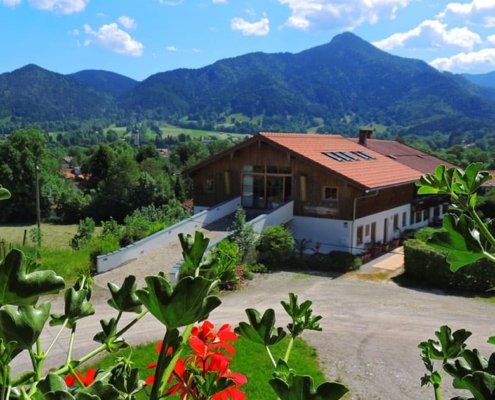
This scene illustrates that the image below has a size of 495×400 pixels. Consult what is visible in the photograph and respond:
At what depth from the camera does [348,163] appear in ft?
72.0

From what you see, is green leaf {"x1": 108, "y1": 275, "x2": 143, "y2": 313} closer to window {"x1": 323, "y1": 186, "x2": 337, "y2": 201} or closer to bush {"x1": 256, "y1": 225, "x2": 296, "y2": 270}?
bush {"x1": 256, "y1": 225, "x2": 296, "y2": 270}

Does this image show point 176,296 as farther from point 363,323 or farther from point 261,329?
point 363,323

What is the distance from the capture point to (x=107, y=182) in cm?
5031

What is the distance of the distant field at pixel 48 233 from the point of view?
122ft

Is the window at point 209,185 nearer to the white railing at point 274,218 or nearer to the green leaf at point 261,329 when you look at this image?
the white railing at point 274,218

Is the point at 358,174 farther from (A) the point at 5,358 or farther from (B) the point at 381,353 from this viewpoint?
(A) the point at 5,358

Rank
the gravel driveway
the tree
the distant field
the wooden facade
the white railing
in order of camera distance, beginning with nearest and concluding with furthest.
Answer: the gravel driveway
the white railing
the wooden facade
the distant field
the tree

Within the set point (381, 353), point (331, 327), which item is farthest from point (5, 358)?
point (331, 327)

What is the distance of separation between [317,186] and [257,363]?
1165 cm

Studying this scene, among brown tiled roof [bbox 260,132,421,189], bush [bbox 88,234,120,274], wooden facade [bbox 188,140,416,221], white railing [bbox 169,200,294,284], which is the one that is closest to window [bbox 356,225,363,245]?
wooden facade [bbox 188,140,416,221]

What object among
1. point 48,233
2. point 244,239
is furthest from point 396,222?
point 48,233

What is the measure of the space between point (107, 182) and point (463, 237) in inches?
2030

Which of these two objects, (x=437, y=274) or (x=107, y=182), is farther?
(x=107, y=182)

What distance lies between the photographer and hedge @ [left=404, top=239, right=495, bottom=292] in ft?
51.9
